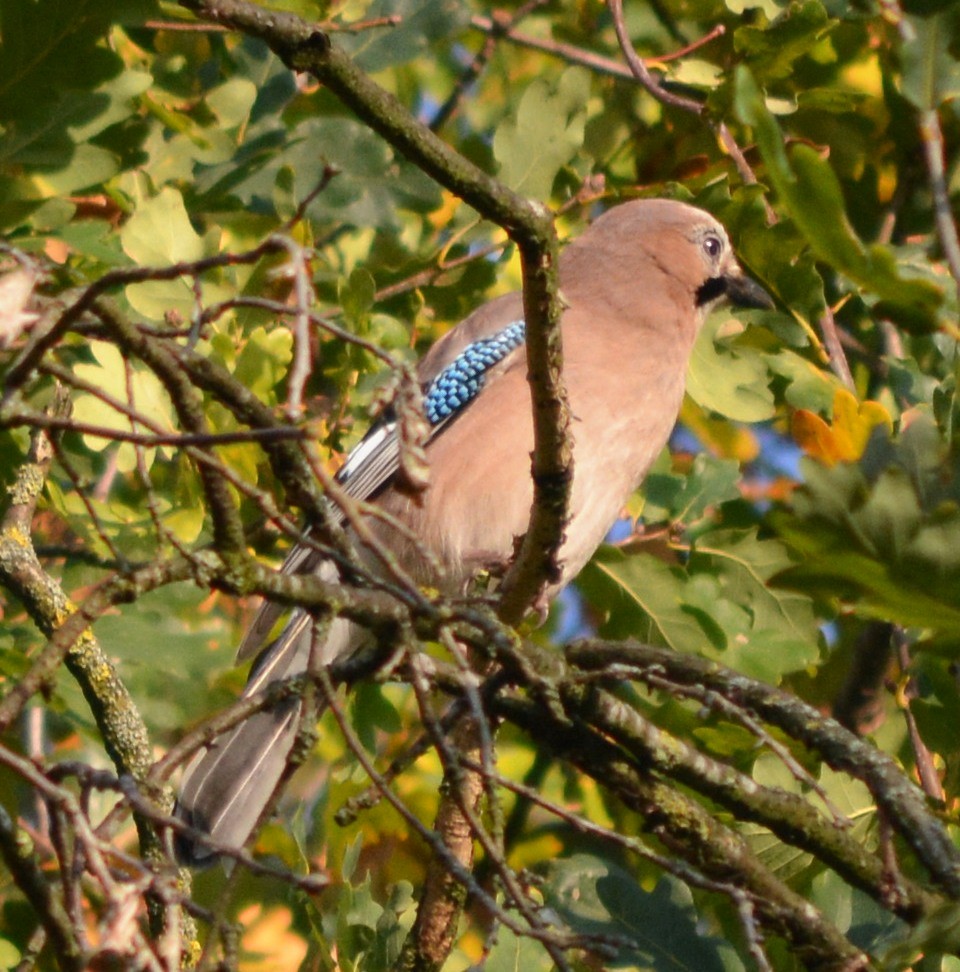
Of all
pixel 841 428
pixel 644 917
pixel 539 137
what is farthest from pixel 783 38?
pixel 644 917

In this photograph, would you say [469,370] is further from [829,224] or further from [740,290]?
[829,224]

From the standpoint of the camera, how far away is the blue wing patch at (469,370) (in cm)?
392

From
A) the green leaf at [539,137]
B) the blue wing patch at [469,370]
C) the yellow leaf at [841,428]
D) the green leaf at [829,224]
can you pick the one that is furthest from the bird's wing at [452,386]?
the green leaf at [829,224]

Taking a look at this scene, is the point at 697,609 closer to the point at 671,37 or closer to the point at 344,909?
the point at 344,909

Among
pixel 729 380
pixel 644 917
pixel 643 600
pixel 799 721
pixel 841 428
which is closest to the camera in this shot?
pixel 799 721

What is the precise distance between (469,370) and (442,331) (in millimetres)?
167

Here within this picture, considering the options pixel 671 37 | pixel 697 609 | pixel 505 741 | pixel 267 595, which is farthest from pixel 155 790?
pixel 671 37

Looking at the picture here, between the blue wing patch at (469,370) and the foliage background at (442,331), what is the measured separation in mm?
125

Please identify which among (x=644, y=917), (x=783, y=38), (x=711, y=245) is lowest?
(x=644, y=917)

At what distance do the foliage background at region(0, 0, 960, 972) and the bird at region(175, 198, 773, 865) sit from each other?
0.34 ft

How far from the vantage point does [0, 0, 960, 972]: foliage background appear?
8.29 feet

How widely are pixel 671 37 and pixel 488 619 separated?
2.77m

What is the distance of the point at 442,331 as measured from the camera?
404cm

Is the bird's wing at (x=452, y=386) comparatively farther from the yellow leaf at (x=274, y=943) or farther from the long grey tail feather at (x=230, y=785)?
the yellow leaf at (x=274, y=943)
